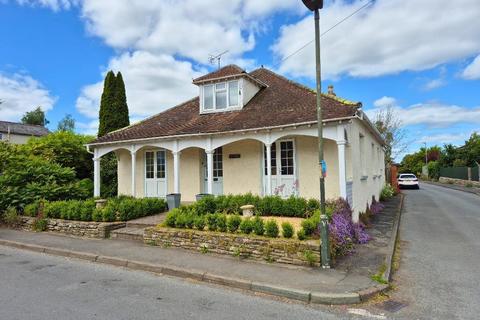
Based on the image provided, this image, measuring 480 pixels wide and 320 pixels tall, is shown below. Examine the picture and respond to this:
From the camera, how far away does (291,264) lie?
21.7ft

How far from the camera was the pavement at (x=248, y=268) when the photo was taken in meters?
5.23

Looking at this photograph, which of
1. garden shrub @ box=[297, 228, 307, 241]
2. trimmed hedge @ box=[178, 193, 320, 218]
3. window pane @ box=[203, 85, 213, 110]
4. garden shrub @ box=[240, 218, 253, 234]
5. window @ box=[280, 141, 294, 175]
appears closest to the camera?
garden shrub @ box=[297, 228, 307, 241]

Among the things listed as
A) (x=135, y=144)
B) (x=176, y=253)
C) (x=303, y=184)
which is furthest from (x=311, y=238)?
(x=135, y=144)

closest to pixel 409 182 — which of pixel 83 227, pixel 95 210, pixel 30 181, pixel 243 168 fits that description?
pixel 243 168

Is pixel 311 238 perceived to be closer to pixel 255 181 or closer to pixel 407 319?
pixel 407 319

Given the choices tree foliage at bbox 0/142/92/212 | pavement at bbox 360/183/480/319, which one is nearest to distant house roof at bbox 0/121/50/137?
tree foliage at bbox 0/142/92/212

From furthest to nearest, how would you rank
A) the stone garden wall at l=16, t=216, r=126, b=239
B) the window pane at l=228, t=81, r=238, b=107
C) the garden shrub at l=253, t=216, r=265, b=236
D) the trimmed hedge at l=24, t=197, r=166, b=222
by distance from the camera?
the window pane at l=228, t=81, r=238, b=107 < the trimmed hedge at l=24, t=197, r=166, b=222 < the stone garden wall at l=16, t=216, r=126, b=239 < the garden shrub at l=253, t=216, r=265, b=236

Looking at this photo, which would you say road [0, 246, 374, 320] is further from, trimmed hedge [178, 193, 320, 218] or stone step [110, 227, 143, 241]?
trimmed hedge [178, 193, 320, 218]

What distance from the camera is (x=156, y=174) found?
15750mm

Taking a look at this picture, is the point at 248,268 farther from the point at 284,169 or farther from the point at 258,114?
the point at 258,114

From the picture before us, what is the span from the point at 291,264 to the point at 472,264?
148 inches

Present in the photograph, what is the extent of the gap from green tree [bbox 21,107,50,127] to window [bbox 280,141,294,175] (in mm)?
65114

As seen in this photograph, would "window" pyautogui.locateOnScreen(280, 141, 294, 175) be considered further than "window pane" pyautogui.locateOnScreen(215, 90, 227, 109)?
No

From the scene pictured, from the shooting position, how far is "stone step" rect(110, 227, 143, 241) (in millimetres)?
9172
